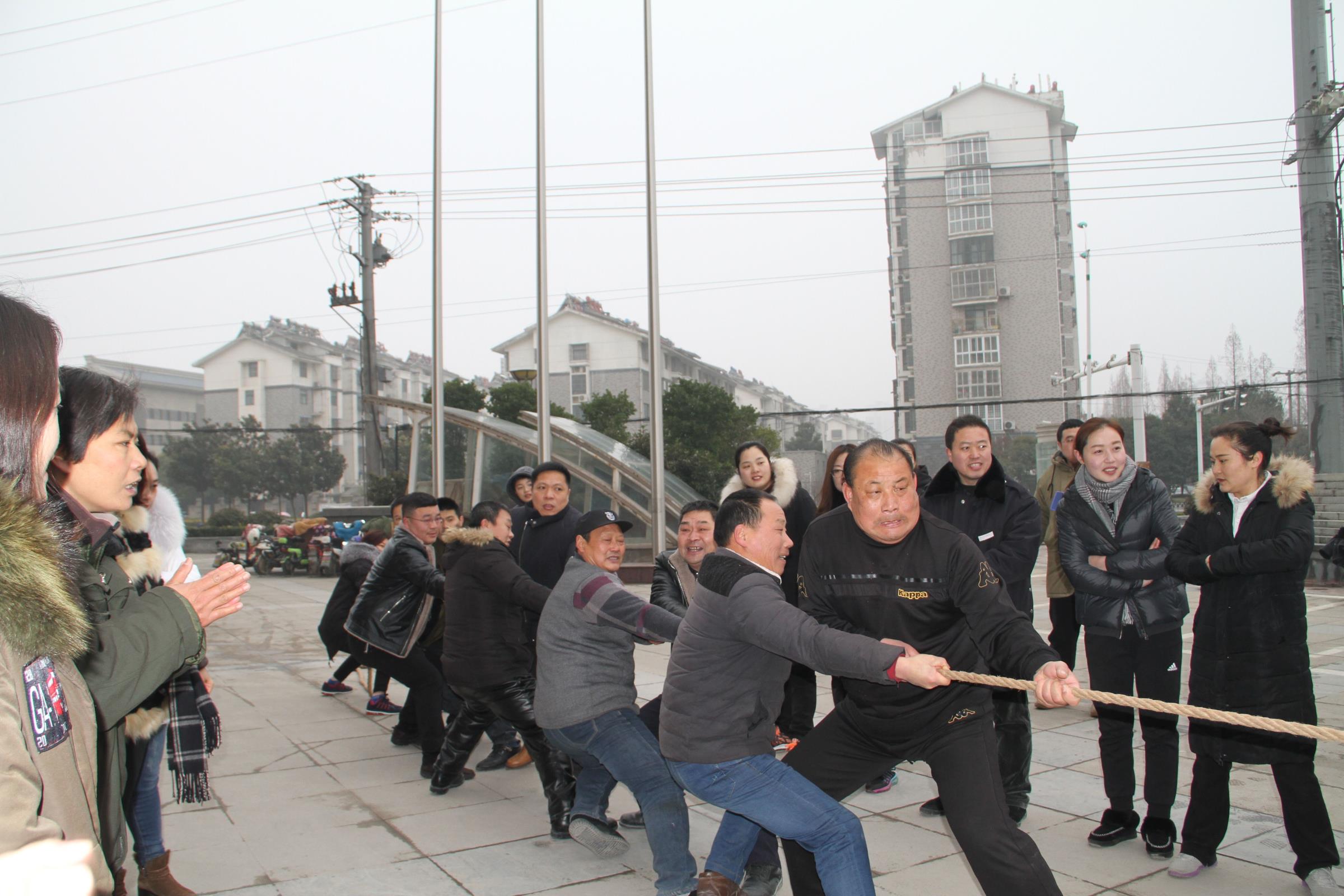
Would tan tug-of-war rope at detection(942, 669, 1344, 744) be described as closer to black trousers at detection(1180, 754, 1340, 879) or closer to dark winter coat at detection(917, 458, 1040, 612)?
black trousers at detection(1180, 754, 1340, 879)

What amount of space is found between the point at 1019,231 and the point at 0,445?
6907 centimetres

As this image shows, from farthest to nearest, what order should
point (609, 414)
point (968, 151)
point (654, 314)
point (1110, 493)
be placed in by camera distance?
1. point (968, 151)
2. point (609, 414)
3. point (654, 314)
4. point (1110, 493)

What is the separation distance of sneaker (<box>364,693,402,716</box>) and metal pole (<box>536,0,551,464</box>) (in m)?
5.31

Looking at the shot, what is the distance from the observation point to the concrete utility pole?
1258 cm

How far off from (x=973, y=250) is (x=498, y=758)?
65063 mm

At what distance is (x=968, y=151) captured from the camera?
65.6m

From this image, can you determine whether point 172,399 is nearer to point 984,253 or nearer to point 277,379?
point 277,379

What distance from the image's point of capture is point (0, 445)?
143cm

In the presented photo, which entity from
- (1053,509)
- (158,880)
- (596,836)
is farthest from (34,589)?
(1053,509)

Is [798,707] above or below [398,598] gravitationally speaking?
below

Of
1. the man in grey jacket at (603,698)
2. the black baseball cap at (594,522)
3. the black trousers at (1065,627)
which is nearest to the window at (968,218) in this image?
the black trousers at (1065,627)

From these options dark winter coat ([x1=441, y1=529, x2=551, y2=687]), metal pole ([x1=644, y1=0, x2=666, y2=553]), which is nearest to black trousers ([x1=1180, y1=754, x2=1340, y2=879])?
dark winter coat ([x1=441, y1=529, x2=551, y2=687])

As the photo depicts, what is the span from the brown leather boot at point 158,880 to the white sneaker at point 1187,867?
3765 mm

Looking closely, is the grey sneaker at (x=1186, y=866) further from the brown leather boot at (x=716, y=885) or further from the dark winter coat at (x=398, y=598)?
the dark winter coat at (x=398, y=598)
